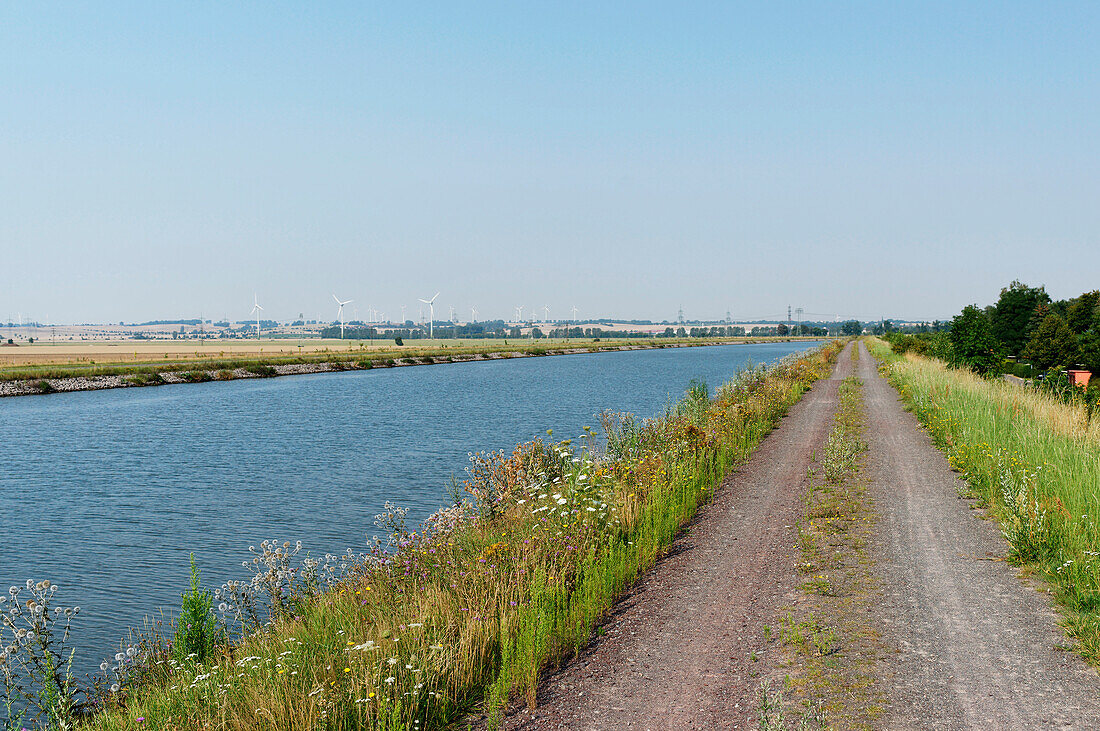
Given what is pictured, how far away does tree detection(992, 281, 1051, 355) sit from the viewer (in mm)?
90062

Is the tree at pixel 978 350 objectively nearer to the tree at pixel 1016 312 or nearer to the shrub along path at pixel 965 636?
the shrub along path at pixel 965 636

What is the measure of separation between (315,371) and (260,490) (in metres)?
67.5

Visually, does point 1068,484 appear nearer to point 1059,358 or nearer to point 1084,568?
point 1084,568

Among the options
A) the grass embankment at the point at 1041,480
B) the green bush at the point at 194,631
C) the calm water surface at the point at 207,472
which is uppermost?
the grass embankment at the point at 1041,480

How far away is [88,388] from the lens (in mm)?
60344

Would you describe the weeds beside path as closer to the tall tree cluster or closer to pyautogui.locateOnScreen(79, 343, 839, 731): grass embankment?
pyautogui.locateOnScreen(79, 343, 839, 731): grass embankment

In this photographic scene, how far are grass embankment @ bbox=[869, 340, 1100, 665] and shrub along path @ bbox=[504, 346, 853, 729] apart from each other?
3040 millimetres

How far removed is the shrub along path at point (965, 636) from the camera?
596 cm

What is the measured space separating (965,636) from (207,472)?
77.4 ft

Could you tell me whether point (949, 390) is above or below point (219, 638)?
above

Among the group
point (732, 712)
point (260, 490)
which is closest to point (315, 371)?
point (260, 490)

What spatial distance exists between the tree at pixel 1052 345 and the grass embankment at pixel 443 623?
64615 millimetres

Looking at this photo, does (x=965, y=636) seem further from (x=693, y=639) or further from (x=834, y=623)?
(x=693, y=639)

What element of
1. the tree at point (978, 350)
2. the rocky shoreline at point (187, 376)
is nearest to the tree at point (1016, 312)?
the tree at point (978, 350)
